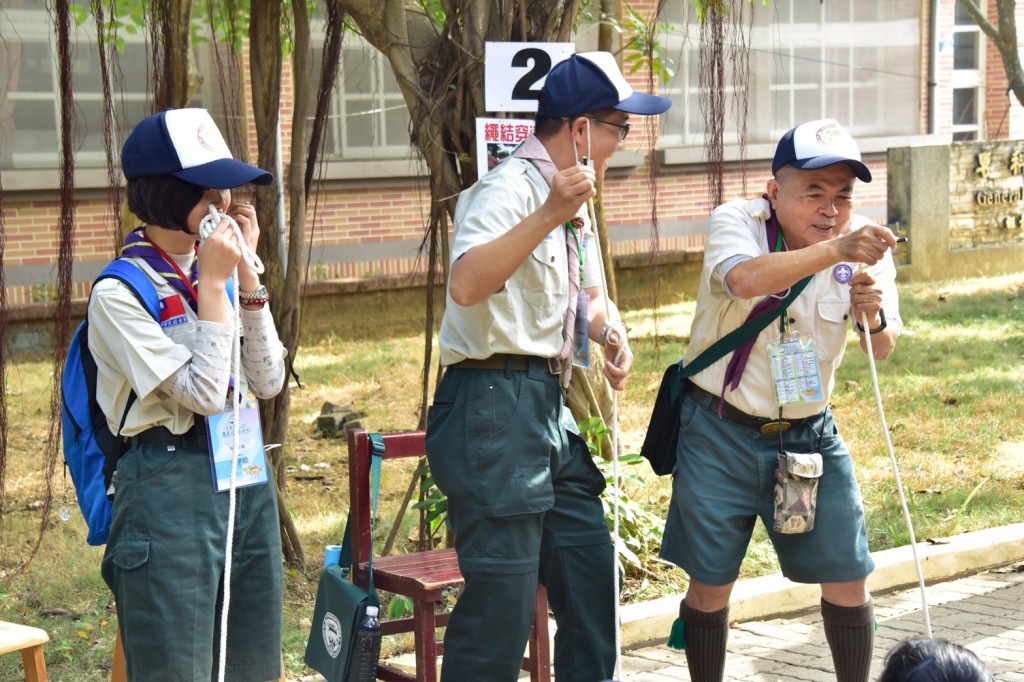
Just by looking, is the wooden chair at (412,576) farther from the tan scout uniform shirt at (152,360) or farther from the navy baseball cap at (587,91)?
the navy baseball cap at (587,91)

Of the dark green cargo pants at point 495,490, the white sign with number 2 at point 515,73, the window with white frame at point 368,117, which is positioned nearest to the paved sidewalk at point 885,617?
the dark green cargo pants at point 495,490

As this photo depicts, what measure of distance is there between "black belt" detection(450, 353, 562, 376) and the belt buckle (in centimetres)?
76

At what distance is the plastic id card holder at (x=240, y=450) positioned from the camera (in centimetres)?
309

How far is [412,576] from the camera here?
150 inches

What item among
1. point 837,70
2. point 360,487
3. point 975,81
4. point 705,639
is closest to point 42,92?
point 360,487

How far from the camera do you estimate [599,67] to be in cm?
327

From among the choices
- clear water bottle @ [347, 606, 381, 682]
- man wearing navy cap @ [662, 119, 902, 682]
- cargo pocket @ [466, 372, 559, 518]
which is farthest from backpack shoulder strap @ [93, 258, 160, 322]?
man wearing navy cap @ [662, 119, 902, 682]

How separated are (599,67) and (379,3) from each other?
2.05 metres

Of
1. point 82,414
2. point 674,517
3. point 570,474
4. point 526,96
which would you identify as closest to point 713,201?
point 526,96

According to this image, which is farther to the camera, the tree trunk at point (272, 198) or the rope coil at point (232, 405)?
the tree trunk at point (272, 198)

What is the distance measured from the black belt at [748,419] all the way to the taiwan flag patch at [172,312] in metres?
1.57

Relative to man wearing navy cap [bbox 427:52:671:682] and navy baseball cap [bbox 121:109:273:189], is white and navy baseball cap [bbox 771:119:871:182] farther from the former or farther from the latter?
navy baseball cap [bbox 121:109:273:189]

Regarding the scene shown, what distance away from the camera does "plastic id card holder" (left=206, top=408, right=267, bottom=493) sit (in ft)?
10.1

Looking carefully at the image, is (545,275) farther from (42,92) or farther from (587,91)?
(42,92)
